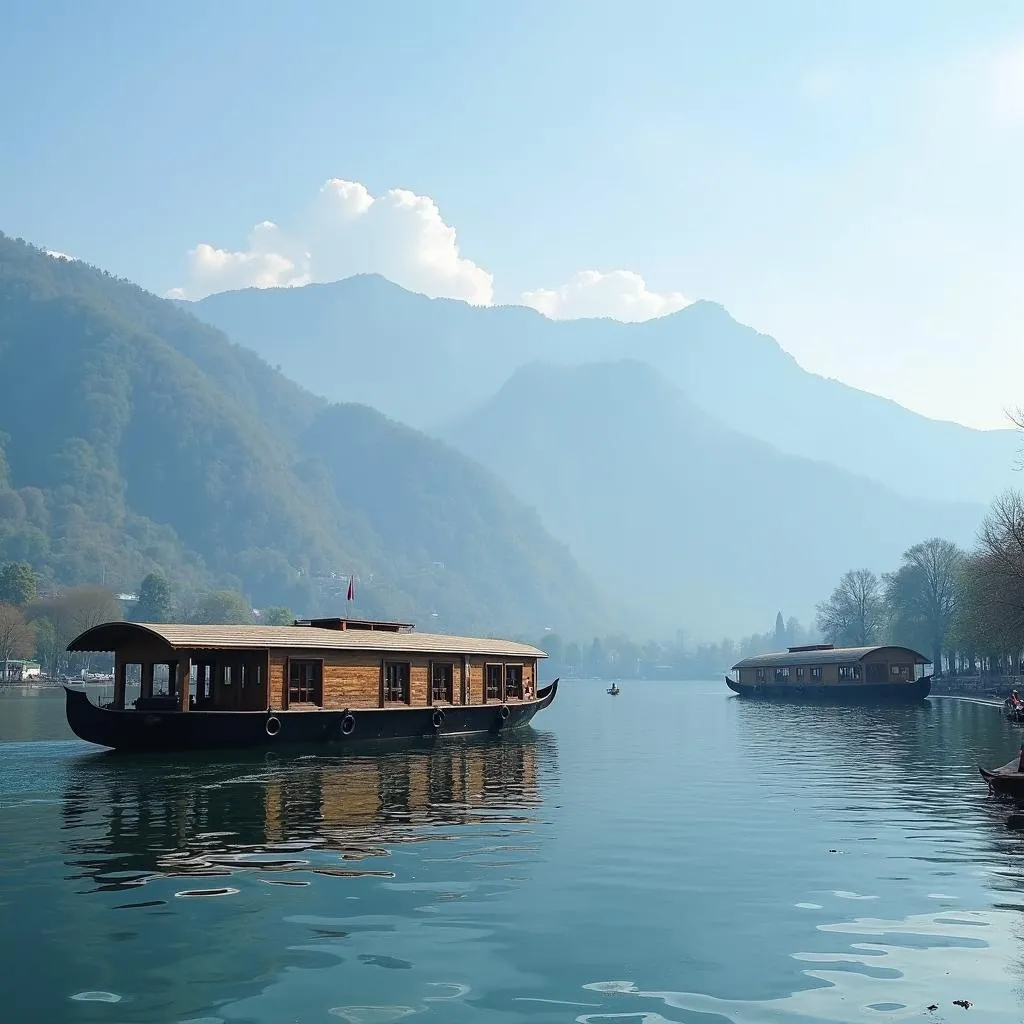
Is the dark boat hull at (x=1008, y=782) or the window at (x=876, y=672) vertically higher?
the window at (x=876, y=672)

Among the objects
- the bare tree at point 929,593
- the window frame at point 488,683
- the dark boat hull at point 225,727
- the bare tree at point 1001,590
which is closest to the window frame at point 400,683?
the dark boat hull at point 225,727

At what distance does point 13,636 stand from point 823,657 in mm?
112863

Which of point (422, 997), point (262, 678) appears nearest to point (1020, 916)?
point (422, 997)

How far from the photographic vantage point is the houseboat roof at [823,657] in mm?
91688

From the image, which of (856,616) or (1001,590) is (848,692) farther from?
(856,616)

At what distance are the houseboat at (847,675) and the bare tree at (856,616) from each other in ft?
123

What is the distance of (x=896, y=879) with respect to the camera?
59.4 feet

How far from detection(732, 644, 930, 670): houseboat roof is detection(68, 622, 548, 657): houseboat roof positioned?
5574 cm

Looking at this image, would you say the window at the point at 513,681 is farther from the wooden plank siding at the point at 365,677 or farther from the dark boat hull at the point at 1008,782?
the dark boat hull at the point at 1008,782

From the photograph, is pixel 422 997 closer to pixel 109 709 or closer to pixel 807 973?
pixel 807 973

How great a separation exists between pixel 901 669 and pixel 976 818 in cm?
7107

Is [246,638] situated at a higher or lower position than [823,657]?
higher

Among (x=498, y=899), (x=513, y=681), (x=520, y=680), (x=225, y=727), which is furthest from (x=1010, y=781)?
(x=520, y=680)

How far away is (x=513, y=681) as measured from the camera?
181 feet
